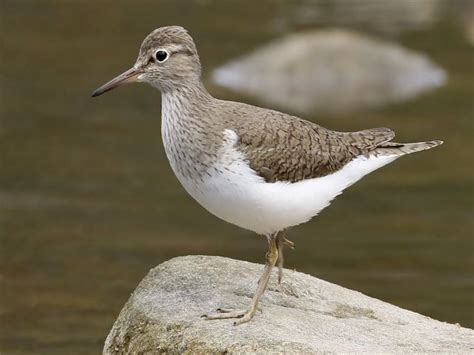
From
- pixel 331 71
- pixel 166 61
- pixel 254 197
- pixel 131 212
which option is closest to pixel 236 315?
pixel 254 197

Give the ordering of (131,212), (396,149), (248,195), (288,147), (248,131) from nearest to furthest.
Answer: (248,195) → (248,131) → (288,147) → (396,149) → (131,212)

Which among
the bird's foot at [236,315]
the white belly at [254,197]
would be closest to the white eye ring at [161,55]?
the white belly at [254,197]

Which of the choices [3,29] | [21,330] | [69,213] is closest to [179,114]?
[21,330]

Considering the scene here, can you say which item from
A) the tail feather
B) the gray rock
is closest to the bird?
the tail feather

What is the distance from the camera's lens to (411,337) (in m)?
8.71

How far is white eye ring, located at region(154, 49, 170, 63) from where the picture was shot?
8.62 meters

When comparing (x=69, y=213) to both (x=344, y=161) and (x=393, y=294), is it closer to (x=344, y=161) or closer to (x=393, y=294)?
(x=393, y=294)

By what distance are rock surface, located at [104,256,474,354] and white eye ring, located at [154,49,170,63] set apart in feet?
5.92

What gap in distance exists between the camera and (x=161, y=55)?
8.65 metres

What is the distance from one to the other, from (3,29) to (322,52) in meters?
7.84

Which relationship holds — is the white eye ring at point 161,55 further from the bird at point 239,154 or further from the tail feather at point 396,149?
the tail feather at point 396,149

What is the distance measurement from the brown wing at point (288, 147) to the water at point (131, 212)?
14.0ft

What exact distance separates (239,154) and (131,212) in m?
7.28

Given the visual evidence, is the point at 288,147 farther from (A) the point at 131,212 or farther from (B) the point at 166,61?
(A) the point at 131,212
